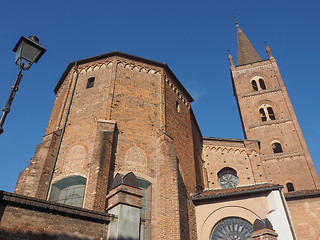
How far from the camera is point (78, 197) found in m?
10.6

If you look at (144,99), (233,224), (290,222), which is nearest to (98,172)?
(144,99)

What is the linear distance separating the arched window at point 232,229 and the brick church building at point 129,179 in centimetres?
4

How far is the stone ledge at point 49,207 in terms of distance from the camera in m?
5.57

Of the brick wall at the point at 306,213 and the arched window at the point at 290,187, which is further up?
the arched window at the point at 290,187

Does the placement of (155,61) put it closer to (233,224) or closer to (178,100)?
(178,100)

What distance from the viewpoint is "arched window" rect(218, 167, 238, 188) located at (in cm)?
1993

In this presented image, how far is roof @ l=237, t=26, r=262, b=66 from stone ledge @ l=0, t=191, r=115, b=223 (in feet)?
111

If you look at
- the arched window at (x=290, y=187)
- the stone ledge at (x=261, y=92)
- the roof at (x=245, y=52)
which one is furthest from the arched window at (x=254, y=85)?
the arched window at (x=290, y=187)

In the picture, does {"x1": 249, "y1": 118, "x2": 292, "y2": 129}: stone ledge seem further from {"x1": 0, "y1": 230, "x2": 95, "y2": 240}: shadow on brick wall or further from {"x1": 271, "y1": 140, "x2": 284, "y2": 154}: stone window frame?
{"x1": 0, "y1": 230, "x2": 95, "y2": 240}: shadow on brick wall

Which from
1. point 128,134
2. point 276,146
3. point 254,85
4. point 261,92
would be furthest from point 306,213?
point 254,85

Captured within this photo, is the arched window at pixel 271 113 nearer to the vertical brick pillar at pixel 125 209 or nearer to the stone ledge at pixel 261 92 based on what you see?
the stone ledge at pixel 261 92

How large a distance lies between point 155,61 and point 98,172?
25.5 feet

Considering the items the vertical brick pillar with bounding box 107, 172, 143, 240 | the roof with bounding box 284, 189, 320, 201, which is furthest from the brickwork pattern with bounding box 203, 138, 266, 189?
the vertical brick pillar with bounding box 107, 172, 143, 240

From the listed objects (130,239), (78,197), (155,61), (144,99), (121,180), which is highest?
(155,61)
